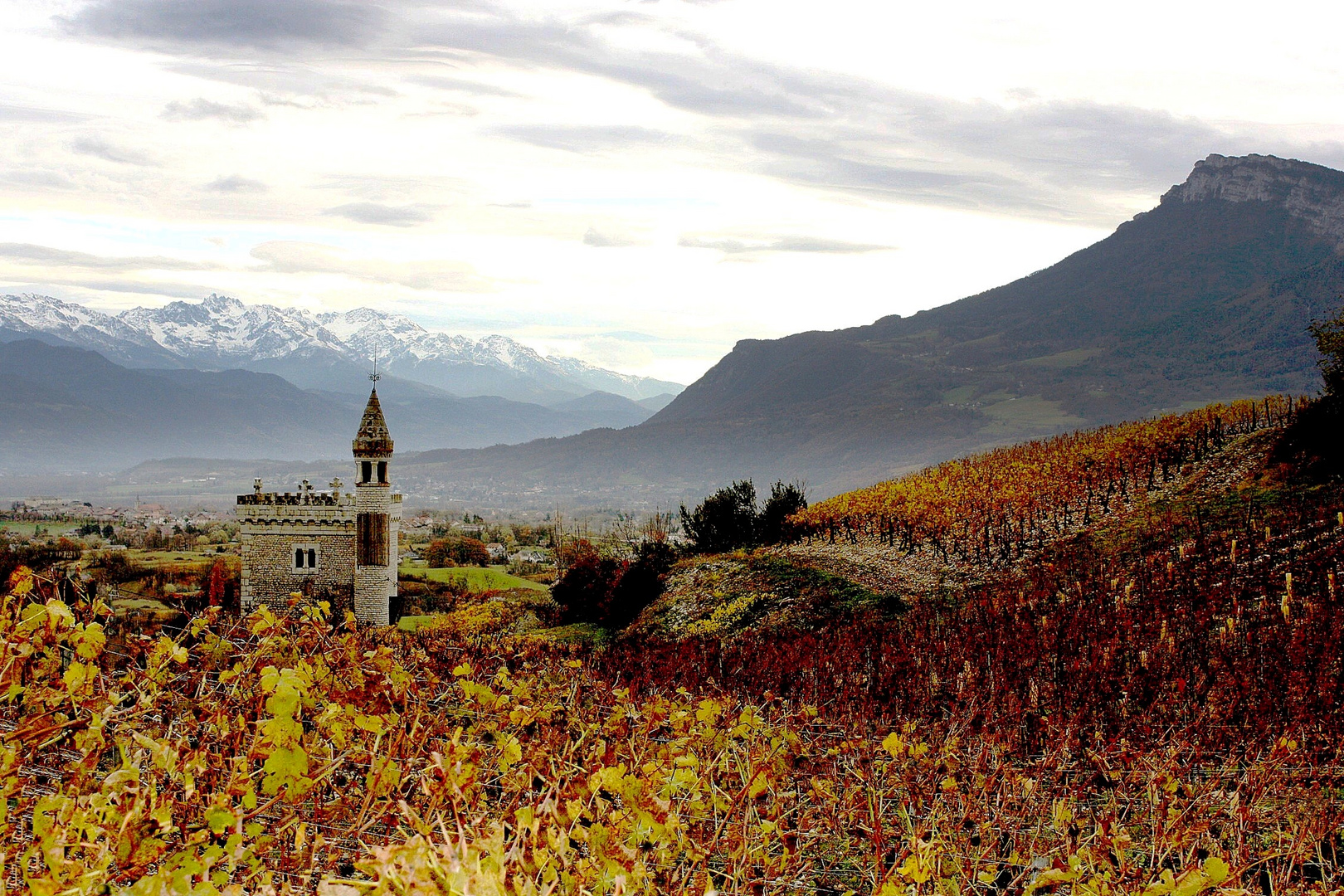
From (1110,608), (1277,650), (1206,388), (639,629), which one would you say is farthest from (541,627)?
(1206,388)

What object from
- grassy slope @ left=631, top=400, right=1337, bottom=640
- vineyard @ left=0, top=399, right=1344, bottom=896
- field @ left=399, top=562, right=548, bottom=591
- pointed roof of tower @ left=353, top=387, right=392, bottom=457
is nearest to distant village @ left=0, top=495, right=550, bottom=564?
field @ left=399, top=562, right=548, bottom=591

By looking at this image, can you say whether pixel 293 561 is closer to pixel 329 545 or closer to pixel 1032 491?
pixel 329 545

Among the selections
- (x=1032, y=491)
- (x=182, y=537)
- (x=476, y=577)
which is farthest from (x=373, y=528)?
(x=182, y=537)

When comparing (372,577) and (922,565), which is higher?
(922,565)

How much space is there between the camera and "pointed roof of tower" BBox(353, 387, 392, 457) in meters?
33.1

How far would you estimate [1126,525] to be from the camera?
18.4 m

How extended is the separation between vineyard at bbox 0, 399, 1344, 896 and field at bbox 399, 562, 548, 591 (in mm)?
26018

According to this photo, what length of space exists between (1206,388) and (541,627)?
186697 millimetres

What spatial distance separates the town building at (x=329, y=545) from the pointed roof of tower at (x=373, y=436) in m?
0.09

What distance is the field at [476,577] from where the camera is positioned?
38.5 m

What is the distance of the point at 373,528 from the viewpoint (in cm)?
3400

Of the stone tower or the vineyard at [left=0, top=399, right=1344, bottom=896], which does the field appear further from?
the vineyard at [left=0, top=399, right=1344, bottom=896]

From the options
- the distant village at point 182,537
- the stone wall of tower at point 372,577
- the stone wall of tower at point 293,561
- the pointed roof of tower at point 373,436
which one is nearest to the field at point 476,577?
the distant village at point 182,537

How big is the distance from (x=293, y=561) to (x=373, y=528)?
2.75 meters
